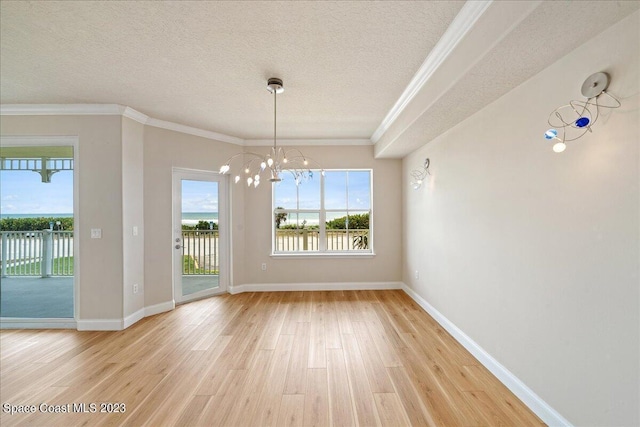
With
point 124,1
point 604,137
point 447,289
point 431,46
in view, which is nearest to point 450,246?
point 447,289

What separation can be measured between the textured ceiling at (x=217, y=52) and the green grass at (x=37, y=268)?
81.3 inches

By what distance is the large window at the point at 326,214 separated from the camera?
4.97 m

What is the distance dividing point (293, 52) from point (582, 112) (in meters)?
1.97

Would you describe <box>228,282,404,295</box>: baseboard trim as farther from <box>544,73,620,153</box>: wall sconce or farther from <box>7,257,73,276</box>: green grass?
<box>544,73,620,153</box>: wall sconce

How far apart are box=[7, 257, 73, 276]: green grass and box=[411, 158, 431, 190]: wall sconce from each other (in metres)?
4.99

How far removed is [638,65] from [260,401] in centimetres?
298

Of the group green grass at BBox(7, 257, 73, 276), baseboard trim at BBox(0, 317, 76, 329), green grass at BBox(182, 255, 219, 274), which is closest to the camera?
baseboard trim at BBox(0, 317, 76, 329)

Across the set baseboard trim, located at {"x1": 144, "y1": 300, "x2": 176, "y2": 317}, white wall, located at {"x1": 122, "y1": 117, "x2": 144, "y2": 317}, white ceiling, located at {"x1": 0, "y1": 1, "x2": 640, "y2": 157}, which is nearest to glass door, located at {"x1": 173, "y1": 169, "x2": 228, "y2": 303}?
baseboard trim, located at {"x1": 144, "y1": 300, "x2": 176, "y2": 317}

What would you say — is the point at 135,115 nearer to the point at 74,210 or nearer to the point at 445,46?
the point at 74,210

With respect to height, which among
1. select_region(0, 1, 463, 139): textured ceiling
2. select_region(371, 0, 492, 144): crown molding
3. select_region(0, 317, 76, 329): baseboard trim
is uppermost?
select_region(0, 1, 463, 139): textured ceiling

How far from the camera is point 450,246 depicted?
3.13m

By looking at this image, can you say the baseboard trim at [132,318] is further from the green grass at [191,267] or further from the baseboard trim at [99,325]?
the green grass at [191,267]

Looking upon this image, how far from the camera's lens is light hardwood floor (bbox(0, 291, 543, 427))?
1886 millimetres

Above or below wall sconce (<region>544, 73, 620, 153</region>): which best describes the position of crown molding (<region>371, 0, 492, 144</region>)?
above
